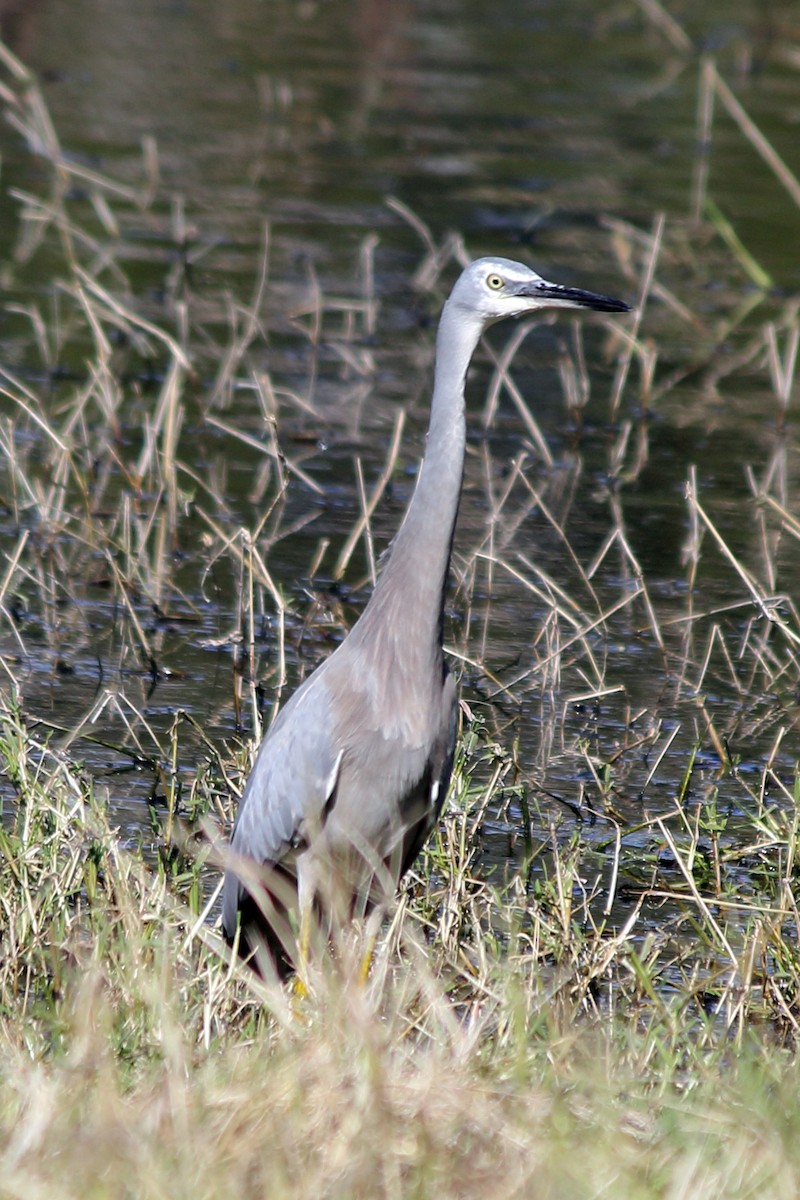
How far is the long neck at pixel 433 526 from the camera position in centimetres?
452

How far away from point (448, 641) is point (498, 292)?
2364 mm

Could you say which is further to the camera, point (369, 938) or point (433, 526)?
point (433, 526)

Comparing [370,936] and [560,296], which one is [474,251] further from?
[370,936]

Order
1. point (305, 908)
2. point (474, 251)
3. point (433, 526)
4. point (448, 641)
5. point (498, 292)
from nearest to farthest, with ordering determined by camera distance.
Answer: point (305, 908) < point (433, 526) < point (498, 292) < point (448, 641) < point (474, 251)

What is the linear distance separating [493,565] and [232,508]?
1.07 metres

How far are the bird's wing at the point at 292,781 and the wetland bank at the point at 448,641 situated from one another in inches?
Answer: 8.8

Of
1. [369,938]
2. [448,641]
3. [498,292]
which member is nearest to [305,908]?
[369,938]

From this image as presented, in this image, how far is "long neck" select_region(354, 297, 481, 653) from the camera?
14.8 feet

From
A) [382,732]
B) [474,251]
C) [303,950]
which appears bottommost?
[303,950]

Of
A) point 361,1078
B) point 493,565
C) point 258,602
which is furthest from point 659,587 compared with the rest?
point 361,1078

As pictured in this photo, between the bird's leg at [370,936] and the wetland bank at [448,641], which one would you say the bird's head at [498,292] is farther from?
the bird's leg at [370,936]

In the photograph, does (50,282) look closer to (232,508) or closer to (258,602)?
(232,508)

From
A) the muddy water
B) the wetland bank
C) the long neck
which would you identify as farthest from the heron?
the muddy water

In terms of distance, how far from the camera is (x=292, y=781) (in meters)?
4.48
